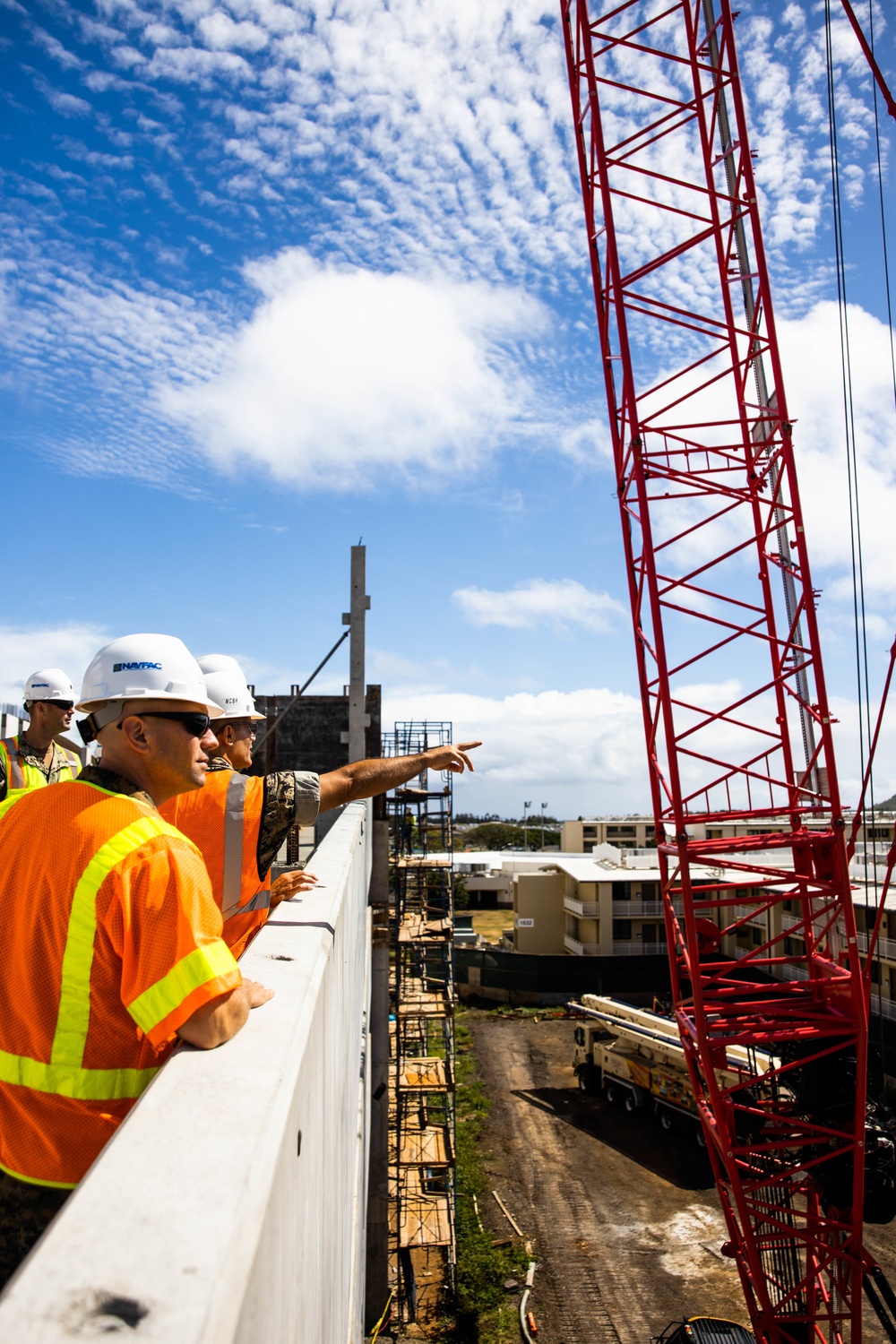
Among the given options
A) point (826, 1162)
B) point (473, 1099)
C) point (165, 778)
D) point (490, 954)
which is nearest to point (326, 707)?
point (826, 1162)

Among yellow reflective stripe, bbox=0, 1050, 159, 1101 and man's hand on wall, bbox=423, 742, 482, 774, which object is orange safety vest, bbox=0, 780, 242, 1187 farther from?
man's hand on wall, bbox=423, 742, 482, 774

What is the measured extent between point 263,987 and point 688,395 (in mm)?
12843

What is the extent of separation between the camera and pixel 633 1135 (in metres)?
22.9

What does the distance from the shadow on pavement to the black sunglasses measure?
2150 cm

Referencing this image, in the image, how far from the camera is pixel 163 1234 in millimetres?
981

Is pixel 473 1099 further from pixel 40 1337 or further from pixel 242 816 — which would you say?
pixel 40 1337

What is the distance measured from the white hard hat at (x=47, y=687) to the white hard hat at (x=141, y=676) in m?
3.95

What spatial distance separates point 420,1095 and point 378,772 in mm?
15432

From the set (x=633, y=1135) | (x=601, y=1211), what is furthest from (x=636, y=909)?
(x=601, y=1211)

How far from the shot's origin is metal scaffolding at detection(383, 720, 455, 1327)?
1583 cm

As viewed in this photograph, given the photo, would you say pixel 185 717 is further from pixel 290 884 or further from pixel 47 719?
pixel 47 719

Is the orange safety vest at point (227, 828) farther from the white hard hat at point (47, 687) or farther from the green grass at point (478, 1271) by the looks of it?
the green grass at point (478, 1271)

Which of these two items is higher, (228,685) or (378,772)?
(228,685)

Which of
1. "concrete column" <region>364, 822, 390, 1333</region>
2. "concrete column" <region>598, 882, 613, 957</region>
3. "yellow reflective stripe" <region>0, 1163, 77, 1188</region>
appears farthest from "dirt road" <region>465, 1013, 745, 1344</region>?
"yellow reflective stripe" <region>0, 1163, 77, 1188</region>
